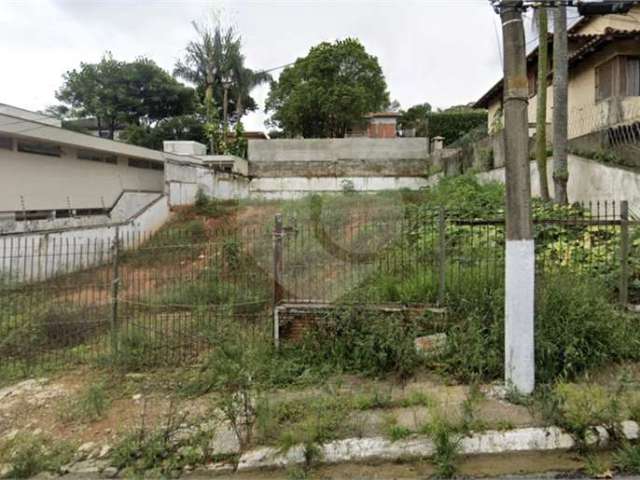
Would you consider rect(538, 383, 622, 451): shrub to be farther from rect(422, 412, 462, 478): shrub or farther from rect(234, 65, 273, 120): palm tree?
rect(234, 65, 273, 120): palm tree

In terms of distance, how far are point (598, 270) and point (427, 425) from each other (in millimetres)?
3638

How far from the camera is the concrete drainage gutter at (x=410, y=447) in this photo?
10.3ft

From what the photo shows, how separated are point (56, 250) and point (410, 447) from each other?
9.72m

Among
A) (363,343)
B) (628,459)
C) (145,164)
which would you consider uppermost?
(145,164)

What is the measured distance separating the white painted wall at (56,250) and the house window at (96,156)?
2913 mm

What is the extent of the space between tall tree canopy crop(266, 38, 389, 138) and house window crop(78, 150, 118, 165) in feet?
51.2

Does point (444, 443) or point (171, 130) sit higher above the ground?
point (171, 130)

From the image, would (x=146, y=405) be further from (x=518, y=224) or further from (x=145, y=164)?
(x=145, y=164)

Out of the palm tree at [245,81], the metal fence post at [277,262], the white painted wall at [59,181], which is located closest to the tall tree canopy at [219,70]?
the palm tree at [245,81]

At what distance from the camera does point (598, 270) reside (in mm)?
5391

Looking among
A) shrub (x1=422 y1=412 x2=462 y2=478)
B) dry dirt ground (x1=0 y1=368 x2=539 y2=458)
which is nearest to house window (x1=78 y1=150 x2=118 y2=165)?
dry dirt ground (x1=0 y1=368 x2=539 y2=458)

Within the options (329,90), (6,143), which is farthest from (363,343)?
(329,90)

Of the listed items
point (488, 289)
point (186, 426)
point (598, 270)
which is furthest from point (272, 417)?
point (598, 270)

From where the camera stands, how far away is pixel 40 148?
38.8 feet
